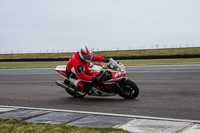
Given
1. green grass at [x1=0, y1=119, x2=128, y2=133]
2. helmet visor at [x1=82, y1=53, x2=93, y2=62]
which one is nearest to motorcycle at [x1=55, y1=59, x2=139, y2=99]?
helmet visor at [x1=82, y1=53, x2=93, y2=62]

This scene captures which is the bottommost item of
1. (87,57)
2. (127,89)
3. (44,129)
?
(44,129)

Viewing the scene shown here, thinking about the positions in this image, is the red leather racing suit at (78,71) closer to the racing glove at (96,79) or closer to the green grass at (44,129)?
the racing glove at (96,79)

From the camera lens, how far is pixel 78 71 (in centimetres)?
824

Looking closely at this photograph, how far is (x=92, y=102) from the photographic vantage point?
7.91 metres

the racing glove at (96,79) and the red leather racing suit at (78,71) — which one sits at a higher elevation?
the red leather racing suit at (78,71)

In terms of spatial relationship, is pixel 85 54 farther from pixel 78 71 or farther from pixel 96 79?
pixel 96 79

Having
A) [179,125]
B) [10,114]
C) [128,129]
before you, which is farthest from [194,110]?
[10,114]

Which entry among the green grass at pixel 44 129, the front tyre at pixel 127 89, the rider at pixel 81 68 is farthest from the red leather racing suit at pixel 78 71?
the green grass at pixel 44 129

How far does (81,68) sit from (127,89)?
1.41m

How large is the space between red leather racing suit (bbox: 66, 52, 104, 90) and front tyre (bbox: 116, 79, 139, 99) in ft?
2.82

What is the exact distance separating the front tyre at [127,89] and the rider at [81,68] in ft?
2.20

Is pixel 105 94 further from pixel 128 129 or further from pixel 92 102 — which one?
pixel 128 129

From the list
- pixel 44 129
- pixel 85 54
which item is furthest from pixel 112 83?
pixel 44 129

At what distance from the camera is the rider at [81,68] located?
8.12m
